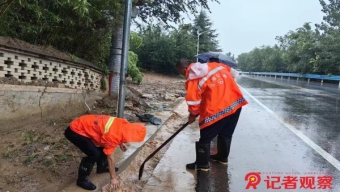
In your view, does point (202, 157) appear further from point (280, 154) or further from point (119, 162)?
point (280, 154)

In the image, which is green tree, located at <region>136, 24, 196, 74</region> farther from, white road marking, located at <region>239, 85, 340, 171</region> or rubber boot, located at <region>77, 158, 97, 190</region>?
rubber boot, located at <region>77, 158, 97, 190</region>

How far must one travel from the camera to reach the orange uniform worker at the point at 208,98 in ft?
12.4

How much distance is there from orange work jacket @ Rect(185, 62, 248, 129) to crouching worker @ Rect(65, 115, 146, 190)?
81cm

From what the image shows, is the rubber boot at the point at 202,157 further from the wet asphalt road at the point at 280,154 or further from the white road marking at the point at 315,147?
the white road marking at the point at 315,147

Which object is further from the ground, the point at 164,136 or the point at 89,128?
the point at 89,128

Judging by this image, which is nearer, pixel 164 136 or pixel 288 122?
pixel 164 136

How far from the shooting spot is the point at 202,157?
4.06m

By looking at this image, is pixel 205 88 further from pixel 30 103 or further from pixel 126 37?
pixel 30 103

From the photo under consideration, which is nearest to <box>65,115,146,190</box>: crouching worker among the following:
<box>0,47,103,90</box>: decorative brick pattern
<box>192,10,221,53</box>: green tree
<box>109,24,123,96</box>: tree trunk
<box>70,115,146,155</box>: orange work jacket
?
<box>70,115,146,155</box>: orange work jacket

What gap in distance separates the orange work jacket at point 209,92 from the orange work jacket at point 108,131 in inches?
33.8

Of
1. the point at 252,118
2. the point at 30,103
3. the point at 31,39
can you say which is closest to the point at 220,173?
the point at 30,103

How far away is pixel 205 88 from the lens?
3799mm

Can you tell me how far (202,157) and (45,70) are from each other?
2.93 metres

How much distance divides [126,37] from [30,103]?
5.68ft
